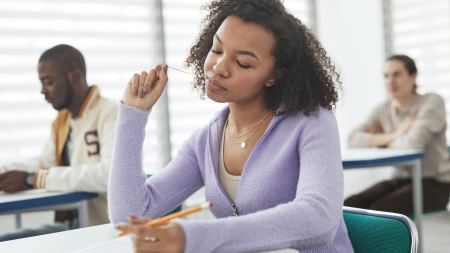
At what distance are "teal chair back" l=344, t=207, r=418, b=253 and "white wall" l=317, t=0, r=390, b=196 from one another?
13.5ft

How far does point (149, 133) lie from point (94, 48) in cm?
82

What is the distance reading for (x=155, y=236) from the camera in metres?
0.89

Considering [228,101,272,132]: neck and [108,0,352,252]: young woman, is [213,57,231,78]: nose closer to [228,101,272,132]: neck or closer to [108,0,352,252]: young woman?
[108,0,352,252]: young woman

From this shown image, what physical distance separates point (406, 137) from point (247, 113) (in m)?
2.44

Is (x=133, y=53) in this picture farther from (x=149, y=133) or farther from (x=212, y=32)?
(x=212, y=32)

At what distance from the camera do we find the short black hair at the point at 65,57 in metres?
2.74

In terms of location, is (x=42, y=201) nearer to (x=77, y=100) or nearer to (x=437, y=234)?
(x=77, y=100)

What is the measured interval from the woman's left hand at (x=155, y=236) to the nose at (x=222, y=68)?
0.50 metres

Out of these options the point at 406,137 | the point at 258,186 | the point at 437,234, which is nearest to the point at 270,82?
the point at 258,186

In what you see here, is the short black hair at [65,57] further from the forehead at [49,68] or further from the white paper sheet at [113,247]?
the white paper sheet at [113,247]

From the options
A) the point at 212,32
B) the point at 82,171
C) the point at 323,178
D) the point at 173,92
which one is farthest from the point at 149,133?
the point at 323,178

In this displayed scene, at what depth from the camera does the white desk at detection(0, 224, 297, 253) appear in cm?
126

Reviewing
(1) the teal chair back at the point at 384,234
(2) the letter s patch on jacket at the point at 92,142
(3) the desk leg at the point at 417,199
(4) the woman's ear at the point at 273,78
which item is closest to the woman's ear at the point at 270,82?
(4) the woman's ear at the point at 273,78

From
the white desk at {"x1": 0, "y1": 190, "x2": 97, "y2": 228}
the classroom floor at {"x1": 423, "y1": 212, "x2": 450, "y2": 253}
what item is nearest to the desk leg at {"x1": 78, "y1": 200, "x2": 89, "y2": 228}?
the white desk at {"x1": 0, "y1": 190, "x2": 97, "y2": 228}
